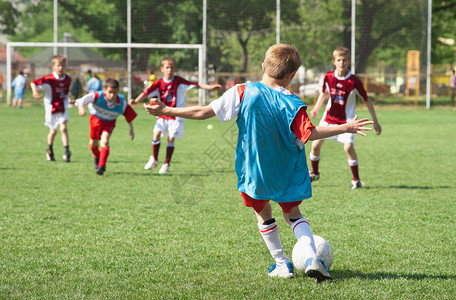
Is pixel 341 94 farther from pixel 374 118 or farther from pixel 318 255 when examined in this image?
pixel 318 255

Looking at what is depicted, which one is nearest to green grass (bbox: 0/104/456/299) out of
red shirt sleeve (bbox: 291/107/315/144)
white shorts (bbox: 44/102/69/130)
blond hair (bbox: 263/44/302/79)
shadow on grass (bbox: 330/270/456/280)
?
shadow on grass (bbox: 330/270/456/280)

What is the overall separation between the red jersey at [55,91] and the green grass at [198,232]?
119cm

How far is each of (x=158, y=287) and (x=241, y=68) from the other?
25733mm

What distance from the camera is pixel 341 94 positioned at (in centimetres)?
766

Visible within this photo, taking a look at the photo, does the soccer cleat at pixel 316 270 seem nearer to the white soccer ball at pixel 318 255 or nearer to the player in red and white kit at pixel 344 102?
the white soccer ball at pixel 318 255

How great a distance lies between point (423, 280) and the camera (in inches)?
148

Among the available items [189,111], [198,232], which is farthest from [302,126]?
[198,232]

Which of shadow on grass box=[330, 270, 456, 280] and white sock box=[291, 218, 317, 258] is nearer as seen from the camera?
white sock box=[291, 218, 317, 258]

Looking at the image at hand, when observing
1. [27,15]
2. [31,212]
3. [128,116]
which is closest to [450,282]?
[31,212]

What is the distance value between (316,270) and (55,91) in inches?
316

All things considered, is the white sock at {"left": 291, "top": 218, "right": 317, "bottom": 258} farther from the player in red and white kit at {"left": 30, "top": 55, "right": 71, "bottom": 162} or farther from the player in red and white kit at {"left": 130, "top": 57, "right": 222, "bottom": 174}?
the player in red and white kit at {"left": 30, "top": 55, "right": 71, "bottom": 162}

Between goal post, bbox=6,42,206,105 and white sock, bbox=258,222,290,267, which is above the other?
goal post, bbox=6,42,206,105

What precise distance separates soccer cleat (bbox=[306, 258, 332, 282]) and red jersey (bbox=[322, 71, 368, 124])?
13.9ft

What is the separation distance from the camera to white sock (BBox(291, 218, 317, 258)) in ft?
12.0
